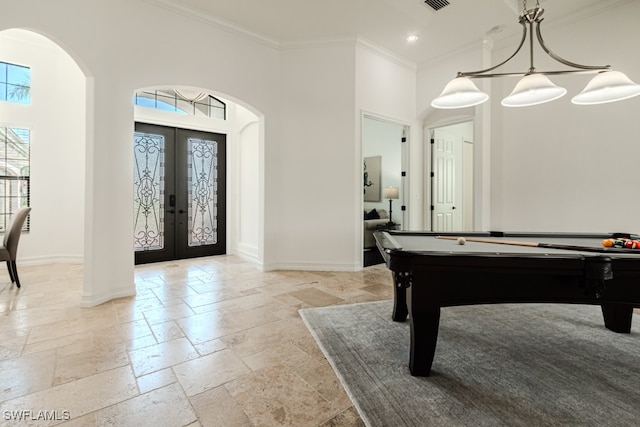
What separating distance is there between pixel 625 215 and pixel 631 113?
1.25 meters

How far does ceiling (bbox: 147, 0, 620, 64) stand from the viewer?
3.80m

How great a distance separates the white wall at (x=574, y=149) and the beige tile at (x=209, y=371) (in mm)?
4479

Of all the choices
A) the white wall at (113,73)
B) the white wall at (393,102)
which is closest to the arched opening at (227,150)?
the white wall at (113,73)

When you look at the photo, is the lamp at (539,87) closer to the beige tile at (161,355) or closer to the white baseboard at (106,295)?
the beige tile at (161,355)

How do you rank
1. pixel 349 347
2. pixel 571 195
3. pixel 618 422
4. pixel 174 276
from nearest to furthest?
1. pixel 618 422
2. pixel 349 347
3. pixel 571 195
4. pixel 174 276

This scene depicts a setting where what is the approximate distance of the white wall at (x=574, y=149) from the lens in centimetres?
367

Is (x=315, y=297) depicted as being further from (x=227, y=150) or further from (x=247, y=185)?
(x=227, y=150)

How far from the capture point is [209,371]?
6.51 feet

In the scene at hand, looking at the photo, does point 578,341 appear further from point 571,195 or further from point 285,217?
point 285,217

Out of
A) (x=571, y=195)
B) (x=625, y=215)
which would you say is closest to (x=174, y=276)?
(x=571, y=195)

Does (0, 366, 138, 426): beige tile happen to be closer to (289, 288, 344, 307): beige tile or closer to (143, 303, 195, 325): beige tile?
(143, 303, 195, 325): beige tile

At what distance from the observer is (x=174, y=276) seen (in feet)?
14.5

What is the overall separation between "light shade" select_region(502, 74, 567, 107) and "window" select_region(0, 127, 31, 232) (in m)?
7.05

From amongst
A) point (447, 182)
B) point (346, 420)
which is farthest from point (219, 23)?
point (447, 182)
